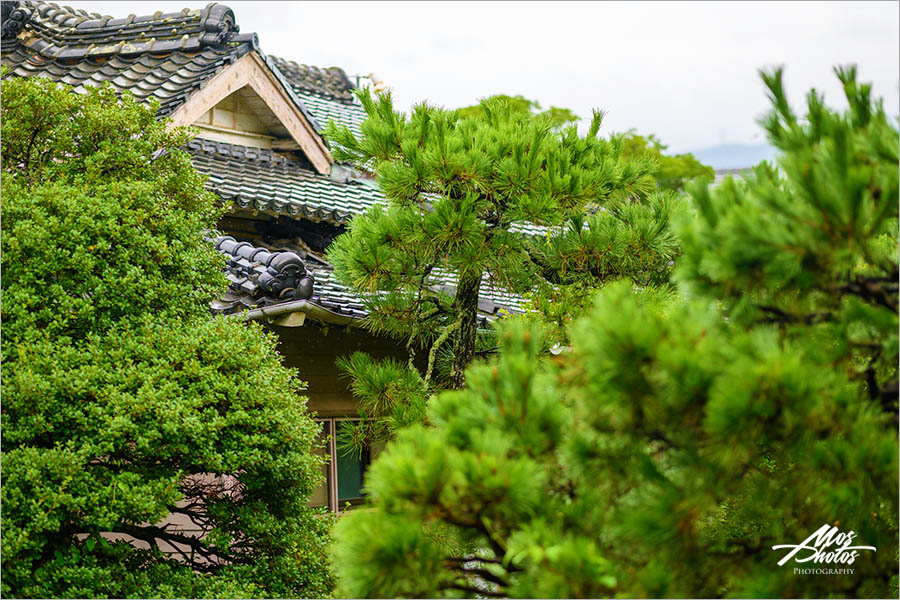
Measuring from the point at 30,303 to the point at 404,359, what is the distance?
355 cm

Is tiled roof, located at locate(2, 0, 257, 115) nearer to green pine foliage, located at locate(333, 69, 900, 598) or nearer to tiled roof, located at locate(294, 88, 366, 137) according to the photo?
tiled roof, located at locate(294, 88, 366, 137)

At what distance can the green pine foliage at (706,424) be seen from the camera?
2.18 metres

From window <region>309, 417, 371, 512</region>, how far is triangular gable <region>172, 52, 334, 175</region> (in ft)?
10.5

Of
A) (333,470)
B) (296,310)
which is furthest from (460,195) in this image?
(333,470)

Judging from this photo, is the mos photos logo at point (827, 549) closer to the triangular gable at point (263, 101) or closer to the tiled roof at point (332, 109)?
the triangular gable at point (263, 101)

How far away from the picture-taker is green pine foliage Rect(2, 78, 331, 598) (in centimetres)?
398

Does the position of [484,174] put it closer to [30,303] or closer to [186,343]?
[186,343]

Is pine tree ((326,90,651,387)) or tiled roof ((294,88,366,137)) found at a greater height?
tiled roof ((294,88,366,137))

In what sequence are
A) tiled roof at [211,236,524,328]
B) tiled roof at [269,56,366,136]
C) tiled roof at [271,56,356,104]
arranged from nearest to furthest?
tiled roof at [211,236,524,328] < tiled roof at [269,56,366,136] < tiled roof at [271,56,356,104]

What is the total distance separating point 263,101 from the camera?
8.99 metres

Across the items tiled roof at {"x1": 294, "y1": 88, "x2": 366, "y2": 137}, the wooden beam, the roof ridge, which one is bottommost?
the wooden beam

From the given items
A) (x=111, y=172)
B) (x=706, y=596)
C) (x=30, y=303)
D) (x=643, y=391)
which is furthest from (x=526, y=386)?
(x=111, y=172)

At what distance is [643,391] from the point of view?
2.22 metres

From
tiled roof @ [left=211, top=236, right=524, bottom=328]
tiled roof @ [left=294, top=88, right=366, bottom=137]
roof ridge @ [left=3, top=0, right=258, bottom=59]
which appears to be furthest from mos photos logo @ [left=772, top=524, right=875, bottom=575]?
tiled roof @ [left=294, top=88, right=366, bottom=137]
